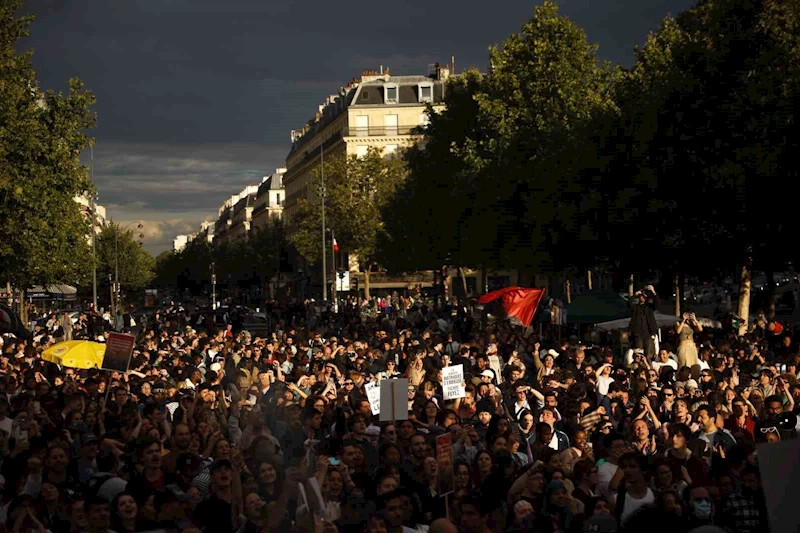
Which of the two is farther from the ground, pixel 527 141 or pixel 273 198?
pixel 273 198

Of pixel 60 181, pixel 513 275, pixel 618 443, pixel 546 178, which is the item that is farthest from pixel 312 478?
pixel 513 275

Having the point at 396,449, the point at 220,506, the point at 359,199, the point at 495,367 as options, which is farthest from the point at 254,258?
the point at 220,506

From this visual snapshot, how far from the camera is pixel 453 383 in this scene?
16.0m

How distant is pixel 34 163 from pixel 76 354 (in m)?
15.5

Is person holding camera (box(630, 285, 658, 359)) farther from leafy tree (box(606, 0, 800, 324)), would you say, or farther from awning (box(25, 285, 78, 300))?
awning (box(25, 285, 78, 300))

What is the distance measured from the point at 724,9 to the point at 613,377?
1556cm

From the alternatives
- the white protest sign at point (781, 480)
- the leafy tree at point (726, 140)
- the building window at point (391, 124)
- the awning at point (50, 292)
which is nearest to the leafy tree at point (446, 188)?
the leafy tree at point (726, 140)

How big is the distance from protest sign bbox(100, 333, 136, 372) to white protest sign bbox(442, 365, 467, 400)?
160 inches

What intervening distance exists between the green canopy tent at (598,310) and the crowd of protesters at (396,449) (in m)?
8.46

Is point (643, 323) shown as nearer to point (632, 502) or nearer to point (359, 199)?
point (632, 502)

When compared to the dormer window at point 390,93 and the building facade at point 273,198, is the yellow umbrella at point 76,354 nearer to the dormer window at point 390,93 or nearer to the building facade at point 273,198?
the dormer window at point 390,93

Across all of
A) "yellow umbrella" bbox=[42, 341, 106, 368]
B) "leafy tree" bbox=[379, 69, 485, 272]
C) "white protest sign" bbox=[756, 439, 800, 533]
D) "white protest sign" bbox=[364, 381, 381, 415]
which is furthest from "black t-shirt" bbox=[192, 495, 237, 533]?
"leafy tree" bbox=[379, 69, 485, 272]

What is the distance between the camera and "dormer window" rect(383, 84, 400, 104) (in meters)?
97.1

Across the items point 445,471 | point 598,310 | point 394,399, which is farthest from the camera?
point 598,310
